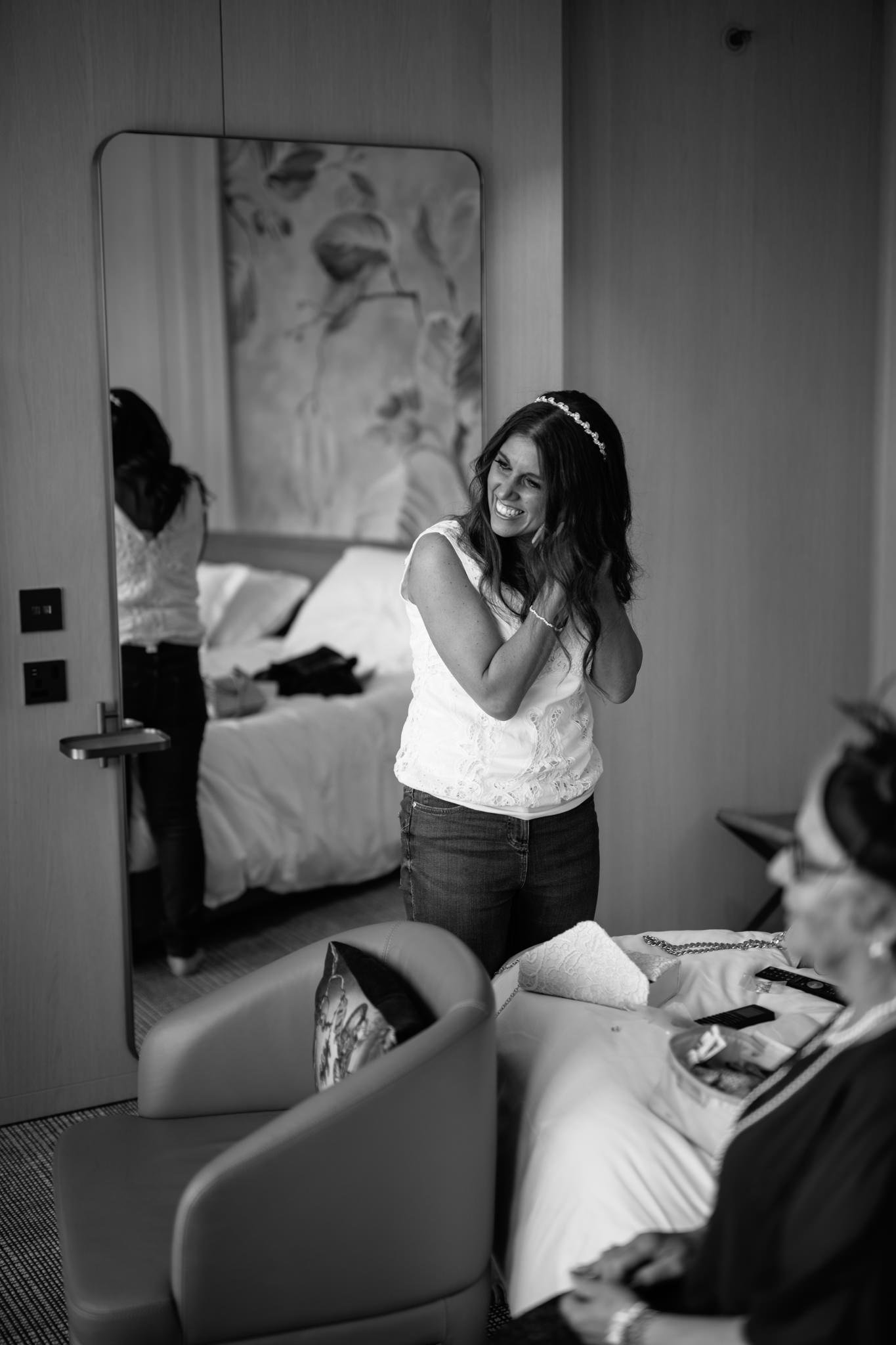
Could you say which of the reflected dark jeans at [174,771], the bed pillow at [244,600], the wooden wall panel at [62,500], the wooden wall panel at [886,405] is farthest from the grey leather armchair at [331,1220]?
the wooden wall panel at [886,405]

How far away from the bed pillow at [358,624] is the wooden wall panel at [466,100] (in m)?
0.57

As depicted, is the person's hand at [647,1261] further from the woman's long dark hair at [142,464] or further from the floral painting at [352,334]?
the floral painting at [352,334]

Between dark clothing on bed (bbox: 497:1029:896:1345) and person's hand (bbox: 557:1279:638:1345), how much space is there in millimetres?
68

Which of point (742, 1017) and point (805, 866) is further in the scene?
point (742, 1017)

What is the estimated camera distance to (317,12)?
2857 millimetres

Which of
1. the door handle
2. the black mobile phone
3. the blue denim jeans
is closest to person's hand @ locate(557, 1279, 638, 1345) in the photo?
the black mobile phone

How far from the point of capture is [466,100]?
3016 millimetres

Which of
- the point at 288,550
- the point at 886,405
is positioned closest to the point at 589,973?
the point at 288,550

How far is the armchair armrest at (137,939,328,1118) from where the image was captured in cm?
214

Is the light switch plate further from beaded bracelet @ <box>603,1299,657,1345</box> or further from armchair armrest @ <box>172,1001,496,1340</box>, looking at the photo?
beaded bracelet @ <box>603,1299,657,1345</box>

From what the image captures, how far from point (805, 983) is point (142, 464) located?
1.69 m

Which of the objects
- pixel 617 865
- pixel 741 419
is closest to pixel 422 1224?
pixel 617 865

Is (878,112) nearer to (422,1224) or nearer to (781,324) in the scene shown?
(781,324)

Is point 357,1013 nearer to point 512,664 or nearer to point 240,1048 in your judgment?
point 240,1048
